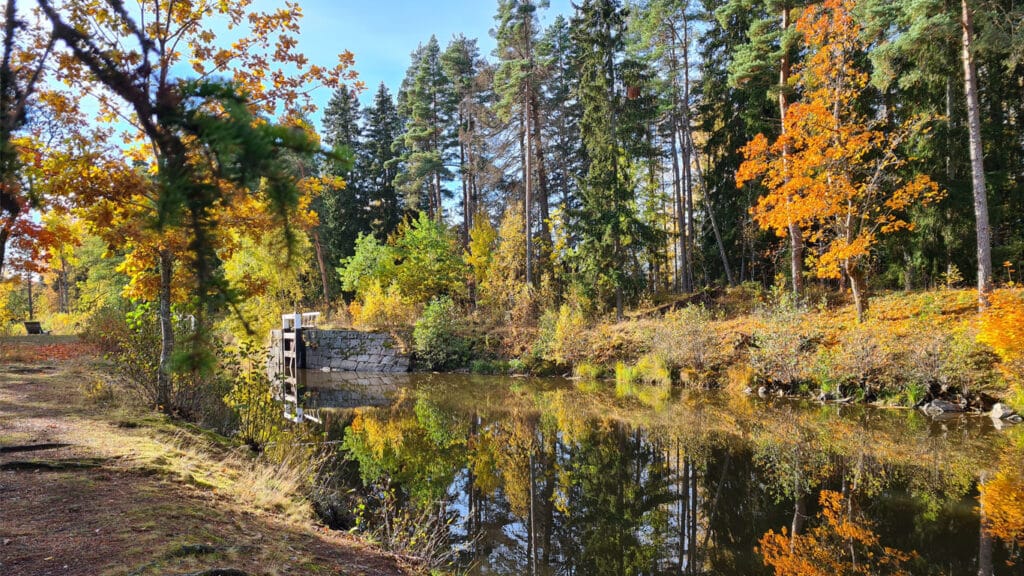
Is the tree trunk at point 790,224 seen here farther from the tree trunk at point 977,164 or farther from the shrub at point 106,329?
the shrub at point 106,329

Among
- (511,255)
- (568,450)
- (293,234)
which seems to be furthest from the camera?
(511,255)

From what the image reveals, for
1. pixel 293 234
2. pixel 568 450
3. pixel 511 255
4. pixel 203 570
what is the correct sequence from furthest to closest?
pixel 511 255 < pixel 568 450 < pixel 203 570 < pixel 293 234

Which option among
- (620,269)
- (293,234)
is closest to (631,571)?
(293,234)

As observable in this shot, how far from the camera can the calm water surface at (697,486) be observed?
193 inches

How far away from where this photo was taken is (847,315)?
15.6 m

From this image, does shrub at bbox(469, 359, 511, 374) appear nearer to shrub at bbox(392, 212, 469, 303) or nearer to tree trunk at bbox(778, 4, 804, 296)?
shrub at bbox(392, 212, 469, 303)

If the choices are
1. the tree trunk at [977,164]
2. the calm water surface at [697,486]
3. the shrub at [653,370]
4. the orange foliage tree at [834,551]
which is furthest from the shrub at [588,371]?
the orange foliage tree at [834,551]

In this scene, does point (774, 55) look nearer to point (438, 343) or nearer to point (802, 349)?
point (802, 349)

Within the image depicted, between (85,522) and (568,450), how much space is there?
6.43m

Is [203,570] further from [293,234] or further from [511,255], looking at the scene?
[511,255]

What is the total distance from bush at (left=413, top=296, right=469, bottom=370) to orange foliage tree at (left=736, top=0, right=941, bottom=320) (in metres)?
12.6

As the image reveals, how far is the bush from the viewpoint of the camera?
71.2ft

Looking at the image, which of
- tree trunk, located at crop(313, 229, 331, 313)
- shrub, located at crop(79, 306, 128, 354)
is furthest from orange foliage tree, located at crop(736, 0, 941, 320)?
tree trunk, located at crop(313, 229, 331, 313)

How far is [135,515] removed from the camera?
3.59m
